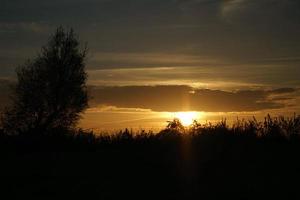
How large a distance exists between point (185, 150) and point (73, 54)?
76.1 ft

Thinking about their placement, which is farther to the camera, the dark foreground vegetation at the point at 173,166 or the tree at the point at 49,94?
the tree at the point at 49,94

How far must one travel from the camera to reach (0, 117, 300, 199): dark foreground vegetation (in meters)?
11.5

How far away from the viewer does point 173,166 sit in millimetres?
12969

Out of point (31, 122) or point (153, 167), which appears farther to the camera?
point (31, 122)

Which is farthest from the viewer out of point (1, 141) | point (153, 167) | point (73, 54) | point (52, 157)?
point (73, 54)

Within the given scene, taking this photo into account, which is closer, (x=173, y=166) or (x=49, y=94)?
(x=173, y=166)

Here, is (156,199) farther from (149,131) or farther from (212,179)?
(149,131)

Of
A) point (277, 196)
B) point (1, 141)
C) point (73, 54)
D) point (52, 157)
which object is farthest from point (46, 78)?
point (277, 196)

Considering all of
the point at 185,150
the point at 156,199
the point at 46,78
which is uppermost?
the point at 46,78

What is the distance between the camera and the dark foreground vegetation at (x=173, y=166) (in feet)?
37.8

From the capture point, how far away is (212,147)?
538 inches

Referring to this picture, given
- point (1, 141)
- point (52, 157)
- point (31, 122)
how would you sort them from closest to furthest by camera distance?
point (52, 157)
point (1, 141)
point (31, 122)

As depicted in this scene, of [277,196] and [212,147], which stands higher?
[212,147]

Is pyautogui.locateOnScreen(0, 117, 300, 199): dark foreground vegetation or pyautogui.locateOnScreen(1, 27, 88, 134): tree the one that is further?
pyautogui.locateOnScreen(1, 27, 88, 134): tree
